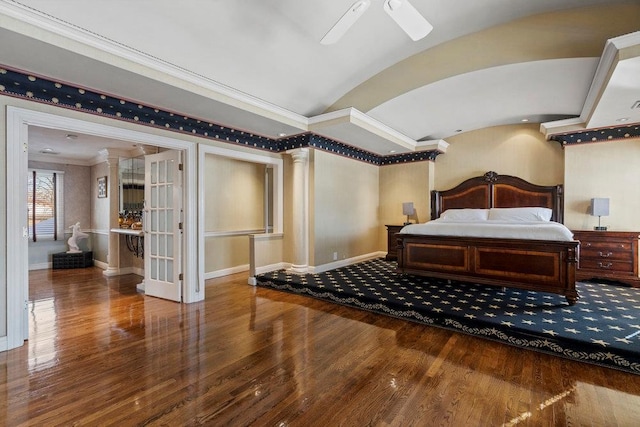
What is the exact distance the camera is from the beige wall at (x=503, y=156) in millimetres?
5734

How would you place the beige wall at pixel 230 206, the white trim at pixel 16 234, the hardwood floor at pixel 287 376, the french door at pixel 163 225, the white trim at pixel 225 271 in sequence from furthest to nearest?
the beige wall at pixel 230 206 → the white trim at pixel 225 271 → the french door at pixel 163 225 → the white trim at pixel 16 234 → the hardwood floor at pixel 287 376

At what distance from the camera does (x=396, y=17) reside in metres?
2.36

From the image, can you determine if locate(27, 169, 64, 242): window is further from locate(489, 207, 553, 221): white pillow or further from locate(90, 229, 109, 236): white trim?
locate(489, 207, 553, 221): white pillow

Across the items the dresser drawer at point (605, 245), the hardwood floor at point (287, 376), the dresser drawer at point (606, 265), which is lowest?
the hardwood floor at point (287, 376)

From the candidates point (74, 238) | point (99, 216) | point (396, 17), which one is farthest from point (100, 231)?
point (396, 17)

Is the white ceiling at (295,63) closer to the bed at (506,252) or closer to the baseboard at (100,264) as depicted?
the bed at (506,252)

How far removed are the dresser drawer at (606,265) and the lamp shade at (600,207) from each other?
0.73 meters

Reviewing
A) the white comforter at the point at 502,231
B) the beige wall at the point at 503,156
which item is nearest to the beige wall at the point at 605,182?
the beige wall at the point at 503,156

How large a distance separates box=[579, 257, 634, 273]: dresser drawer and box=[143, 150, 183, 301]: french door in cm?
618

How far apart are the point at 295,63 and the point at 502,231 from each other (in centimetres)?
343

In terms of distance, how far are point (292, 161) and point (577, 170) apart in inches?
195

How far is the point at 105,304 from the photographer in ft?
13.2

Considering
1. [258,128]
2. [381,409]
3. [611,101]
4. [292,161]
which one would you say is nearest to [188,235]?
[258,128]

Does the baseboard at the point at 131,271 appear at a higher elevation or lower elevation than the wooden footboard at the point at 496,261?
lower
